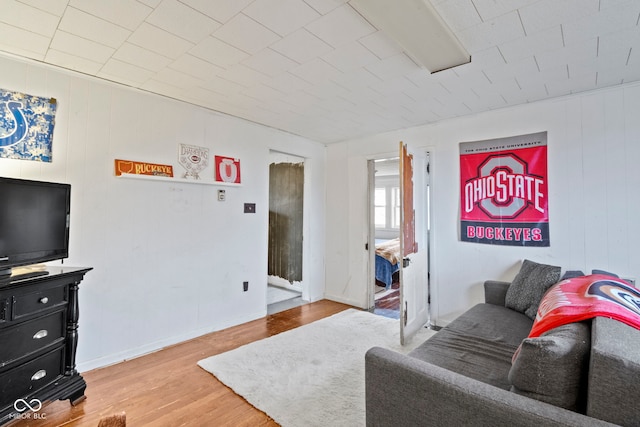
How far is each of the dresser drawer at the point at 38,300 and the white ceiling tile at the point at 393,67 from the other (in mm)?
2749

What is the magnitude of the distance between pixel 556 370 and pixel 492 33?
1897 mm

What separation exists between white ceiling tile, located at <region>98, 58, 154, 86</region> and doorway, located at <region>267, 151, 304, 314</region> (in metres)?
2.42

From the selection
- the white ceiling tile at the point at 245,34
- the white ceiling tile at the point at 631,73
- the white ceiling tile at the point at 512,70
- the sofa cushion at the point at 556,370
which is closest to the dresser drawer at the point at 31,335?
the white ceiling tile at the point at 245,34

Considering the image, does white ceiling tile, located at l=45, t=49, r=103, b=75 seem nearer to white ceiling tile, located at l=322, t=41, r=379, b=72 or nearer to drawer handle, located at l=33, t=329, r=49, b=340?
white ceiling tile, located at l=322, t=41, r=379, b=72

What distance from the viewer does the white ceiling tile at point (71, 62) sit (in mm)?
2145

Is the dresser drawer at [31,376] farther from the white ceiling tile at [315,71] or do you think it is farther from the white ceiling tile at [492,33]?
the white ceiling tile at [492,33]

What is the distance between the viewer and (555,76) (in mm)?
2426

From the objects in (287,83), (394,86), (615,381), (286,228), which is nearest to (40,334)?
(287,83)

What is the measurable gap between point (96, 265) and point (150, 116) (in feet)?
4.85

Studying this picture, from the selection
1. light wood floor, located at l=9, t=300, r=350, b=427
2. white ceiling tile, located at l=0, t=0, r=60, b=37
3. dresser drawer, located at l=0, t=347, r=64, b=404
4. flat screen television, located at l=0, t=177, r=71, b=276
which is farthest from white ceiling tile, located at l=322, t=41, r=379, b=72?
dresser drawer, located at l=0, t=347, r=64, b=404

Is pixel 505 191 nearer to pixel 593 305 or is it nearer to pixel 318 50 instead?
pixel 593 305

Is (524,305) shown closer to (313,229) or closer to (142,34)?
(313,229)

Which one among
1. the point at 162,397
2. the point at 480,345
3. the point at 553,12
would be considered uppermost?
the point at 553,12

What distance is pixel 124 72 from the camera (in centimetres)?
242
